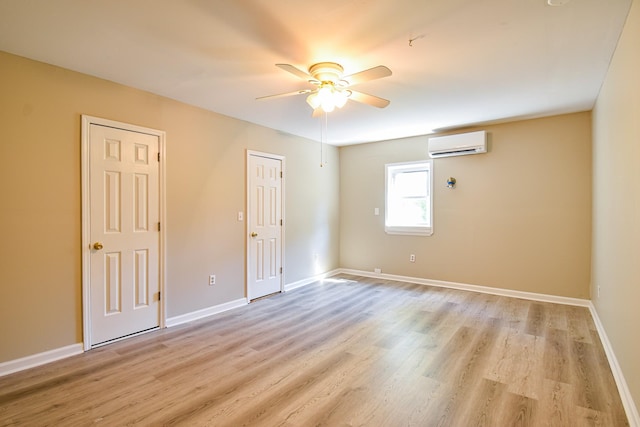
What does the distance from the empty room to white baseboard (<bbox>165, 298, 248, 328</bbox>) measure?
1.1 inches

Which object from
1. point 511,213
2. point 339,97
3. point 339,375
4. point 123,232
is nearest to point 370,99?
point 339,97

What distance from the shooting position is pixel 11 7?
6.40 feet

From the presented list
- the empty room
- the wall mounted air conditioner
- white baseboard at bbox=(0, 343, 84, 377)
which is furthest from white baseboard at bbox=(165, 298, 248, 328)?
the wall mounted air conditioner

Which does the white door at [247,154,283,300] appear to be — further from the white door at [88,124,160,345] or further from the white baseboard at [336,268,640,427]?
the white baseboard at [336,268,640,427]

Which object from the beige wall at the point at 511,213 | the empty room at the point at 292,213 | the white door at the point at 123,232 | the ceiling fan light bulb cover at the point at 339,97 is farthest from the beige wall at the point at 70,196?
the beige wall at the point at 511,213

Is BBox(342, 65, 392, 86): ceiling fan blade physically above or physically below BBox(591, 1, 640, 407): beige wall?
above

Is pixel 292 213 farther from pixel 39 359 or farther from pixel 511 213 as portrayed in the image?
pixel 39 359

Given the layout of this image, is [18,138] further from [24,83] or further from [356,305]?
[356,305]

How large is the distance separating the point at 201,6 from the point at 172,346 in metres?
→ 2.86

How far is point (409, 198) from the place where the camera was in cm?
560

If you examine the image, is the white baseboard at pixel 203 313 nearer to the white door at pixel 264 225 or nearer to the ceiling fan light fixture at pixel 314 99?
the white door at pixel 264 225

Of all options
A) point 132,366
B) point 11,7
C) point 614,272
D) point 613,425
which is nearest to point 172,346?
point 132,366

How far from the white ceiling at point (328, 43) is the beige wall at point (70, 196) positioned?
24cm

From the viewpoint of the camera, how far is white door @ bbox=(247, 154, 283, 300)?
14.7 feet
